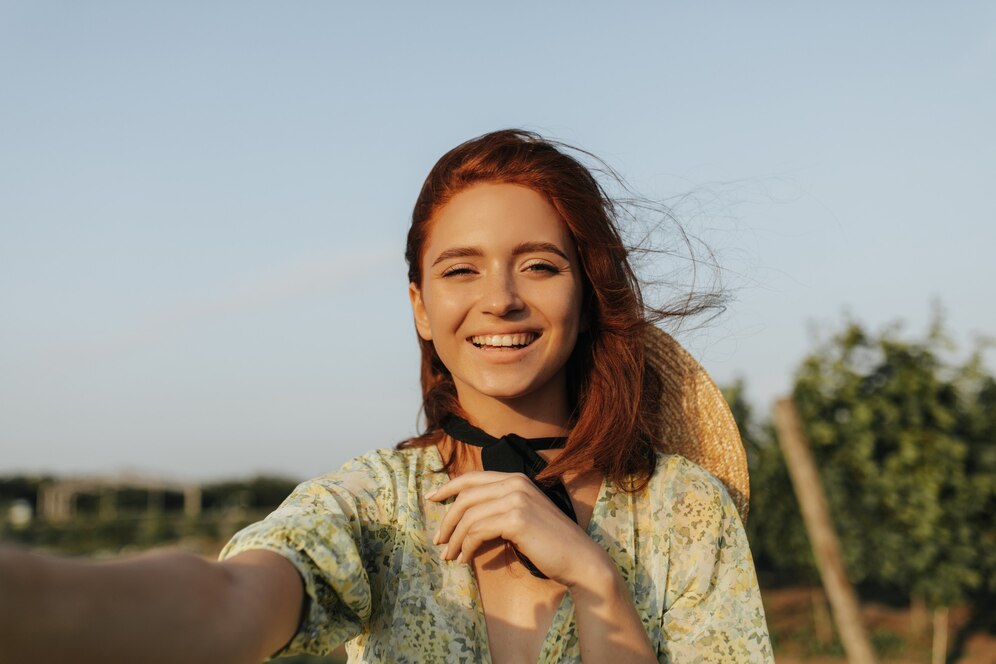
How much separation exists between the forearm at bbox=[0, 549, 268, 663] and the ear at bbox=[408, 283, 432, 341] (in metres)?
1.21

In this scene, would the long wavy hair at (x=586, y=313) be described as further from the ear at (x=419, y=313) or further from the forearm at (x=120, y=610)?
the forearm at (x=120, y=610)

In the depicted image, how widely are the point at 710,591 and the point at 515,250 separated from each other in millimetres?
848

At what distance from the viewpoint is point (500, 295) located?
6.73ft

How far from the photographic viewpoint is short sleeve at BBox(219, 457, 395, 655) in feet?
4.80

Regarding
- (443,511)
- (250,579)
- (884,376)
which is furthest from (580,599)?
(884,376)

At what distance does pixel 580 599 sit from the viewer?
1.80 meters

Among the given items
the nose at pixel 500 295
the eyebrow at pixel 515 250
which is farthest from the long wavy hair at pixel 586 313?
the nose at pixel 500 295

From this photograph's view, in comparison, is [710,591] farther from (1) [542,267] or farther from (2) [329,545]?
(2) [329,545]

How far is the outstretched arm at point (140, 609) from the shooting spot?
89 cm

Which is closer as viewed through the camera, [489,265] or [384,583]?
[384,583]

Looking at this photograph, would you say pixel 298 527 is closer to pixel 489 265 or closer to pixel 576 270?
pixel 489 265

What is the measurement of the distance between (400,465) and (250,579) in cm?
80

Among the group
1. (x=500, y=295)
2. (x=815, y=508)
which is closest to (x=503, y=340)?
(x=500, y=295)

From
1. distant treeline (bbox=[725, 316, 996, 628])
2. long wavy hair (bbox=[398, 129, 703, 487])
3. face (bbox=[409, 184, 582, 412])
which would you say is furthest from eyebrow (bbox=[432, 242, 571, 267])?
distant treeline (bbox=[725, 316, 996, 628])
